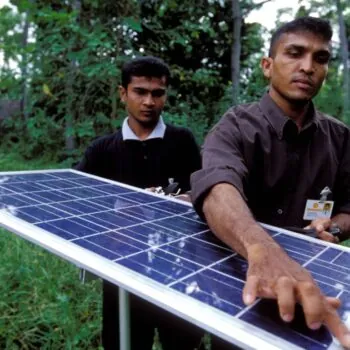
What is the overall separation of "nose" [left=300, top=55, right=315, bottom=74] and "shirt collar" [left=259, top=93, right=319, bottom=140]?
0.17 meters

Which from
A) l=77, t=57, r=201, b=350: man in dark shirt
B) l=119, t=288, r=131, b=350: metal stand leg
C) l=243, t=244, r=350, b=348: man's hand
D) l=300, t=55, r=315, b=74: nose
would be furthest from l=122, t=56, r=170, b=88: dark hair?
l=243, t=244, r=350, b=348: man's hand

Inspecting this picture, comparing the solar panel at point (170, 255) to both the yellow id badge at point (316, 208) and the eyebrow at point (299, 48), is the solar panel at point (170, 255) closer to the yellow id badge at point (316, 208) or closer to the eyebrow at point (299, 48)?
the yellow id badge at point (316, 208)

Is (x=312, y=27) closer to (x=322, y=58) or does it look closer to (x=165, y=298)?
(x=322, y=58)

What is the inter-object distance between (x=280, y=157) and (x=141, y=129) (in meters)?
1.42

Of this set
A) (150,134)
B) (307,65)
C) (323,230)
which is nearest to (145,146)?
(150,134)

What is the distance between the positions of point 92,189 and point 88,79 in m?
4.87

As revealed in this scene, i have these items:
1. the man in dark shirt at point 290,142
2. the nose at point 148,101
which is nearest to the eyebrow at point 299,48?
the man in dark shirt at point 290,142

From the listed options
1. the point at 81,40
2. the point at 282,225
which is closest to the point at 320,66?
the point at 282,225

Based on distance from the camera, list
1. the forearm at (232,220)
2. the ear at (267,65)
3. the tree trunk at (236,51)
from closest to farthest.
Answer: the forearm at (232,220) < the ear at (267,65) < the tree trunk at (236,51)

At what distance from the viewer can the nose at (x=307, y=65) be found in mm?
1865

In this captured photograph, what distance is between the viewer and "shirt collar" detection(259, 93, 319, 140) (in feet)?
6.16

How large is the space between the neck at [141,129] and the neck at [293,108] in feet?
4.19

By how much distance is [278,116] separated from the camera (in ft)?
6.21

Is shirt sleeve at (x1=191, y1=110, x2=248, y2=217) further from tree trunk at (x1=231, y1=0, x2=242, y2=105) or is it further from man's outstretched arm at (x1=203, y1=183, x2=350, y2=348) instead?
tree trunk at (x1=231, y1=0, x2=242, y2=105)
